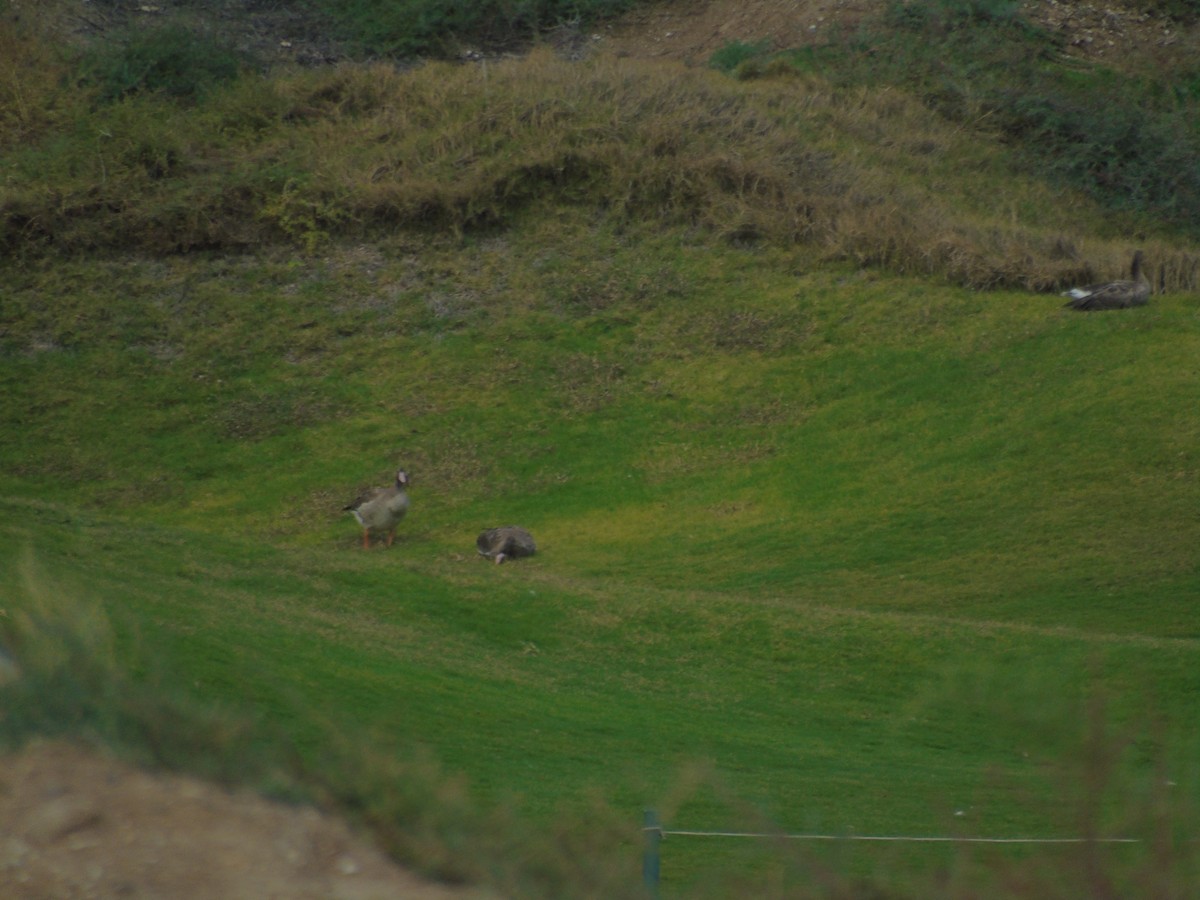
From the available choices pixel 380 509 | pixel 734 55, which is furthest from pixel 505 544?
pixel 734 55

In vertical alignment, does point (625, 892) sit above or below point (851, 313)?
above

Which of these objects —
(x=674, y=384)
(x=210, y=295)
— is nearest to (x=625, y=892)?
(x=674, y=384)

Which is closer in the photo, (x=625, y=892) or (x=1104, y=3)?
(x=625, y=892)

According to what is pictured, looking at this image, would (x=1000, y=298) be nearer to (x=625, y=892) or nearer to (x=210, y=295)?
(x=210, y=295)

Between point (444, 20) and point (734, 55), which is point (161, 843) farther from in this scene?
point (444, 20)

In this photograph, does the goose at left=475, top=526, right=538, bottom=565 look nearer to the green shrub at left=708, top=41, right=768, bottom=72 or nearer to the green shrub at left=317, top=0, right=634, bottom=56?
the green shrub at left=708, top=41, right=768, bottom=72

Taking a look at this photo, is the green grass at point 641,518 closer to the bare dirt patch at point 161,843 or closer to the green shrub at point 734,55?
the bare dirt patch at point 161,843

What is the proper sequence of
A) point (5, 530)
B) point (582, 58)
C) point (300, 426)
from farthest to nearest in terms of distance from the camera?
point (582, 58) → point (300, 426) → point (5, 530)
